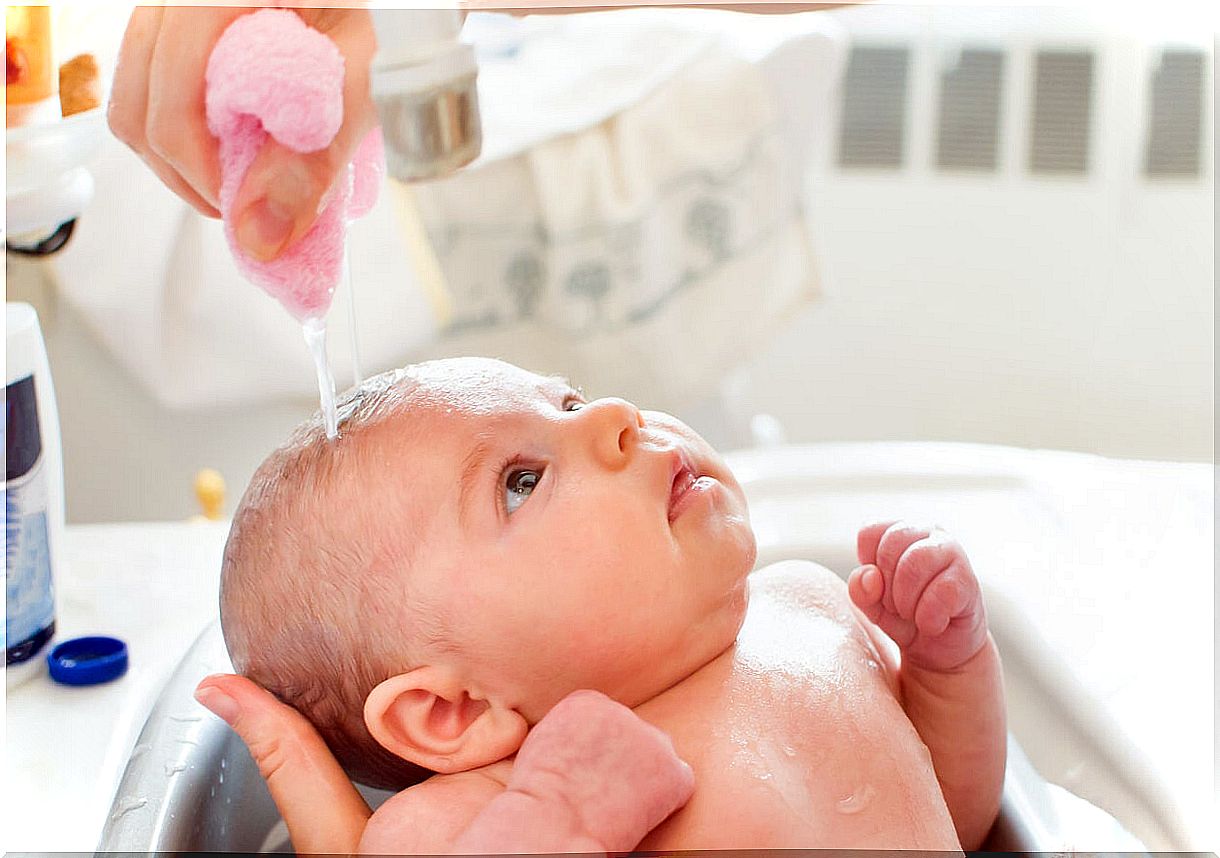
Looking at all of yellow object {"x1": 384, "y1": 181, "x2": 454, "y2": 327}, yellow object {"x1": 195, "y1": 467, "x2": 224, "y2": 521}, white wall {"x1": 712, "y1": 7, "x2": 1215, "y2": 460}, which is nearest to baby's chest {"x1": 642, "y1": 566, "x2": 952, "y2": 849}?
yellow object {"x1": 195, "y1": 467, "x2": 224, "y2": 521}

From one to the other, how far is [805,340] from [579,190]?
93 centimetres

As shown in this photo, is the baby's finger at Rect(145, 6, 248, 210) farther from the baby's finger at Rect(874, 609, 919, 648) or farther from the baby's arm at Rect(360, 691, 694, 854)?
the baby's finger at Rect(874, 609, 919, 648)

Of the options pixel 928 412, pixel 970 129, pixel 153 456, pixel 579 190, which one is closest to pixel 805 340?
pixel 928 412

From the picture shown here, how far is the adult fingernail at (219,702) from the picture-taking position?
0.62 m

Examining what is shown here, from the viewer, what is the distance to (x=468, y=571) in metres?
0.61

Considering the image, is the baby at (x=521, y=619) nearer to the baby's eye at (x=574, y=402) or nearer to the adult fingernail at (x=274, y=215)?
the baby's eye at (x=574, y=402)

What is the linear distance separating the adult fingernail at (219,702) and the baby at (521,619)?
0.03 metres

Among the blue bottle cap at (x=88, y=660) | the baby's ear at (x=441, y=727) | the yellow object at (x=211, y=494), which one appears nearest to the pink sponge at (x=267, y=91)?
the baby's ear at (x=441, y=727)

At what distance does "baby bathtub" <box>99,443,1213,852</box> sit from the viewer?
676 millimetres

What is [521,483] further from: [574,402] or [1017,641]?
[1017,641]

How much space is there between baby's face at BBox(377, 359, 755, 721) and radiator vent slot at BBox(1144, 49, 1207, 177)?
164 centimetres

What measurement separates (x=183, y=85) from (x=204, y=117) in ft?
0.05

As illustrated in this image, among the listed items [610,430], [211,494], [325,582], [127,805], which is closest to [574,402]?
[610,430]

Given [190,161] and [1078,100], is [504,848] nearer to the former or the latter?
[190,161]
